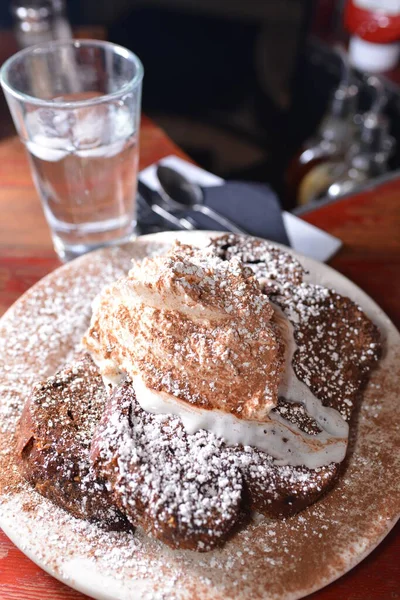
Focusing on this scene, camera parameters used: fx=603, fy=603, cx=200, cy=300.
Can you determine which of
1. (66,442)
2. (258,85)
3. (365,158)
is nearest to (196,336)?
(66,442)

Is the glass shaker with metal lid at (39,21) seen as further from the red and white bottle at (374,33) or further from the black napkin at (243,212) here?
the red and white bottle at (374,33)

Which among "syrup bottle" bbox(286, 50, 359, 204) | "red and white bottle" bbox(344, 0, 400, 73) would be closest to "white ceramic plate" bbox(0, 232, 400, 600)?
"syrup bottle" bbox(286, 50, 359, 204)

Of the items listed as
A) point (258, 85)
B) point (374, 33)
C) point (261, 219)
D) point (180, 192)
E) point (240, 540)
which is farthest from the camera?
point (258, 85)

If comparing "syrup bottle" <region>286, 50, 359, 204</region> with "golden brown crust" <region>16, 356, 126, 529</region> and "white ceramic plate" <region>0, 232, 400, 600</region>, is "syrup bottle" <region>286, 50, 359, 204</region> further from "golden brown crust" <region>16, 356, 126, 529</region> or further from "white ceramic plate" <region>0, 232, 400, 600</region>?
"golden brown crust" <region>16, 356, 126, 529</region>

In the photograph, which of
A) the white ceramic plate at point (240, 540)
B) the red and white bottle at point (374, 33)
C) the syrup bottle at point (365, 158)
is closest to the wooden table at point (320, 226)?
the white ceramic plate at point (240, 540)

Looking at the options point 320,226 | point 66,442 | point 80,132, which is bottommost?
point 320,226

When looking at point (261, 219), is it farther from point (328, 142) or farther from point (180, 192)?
point (328, 142)

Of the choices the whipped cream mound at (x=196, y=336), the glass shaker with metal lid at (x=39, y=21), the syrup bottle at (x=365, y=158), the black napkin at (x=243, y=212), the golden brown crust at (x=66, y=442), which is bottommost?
the syrup bottle at (x=365, y=158)
